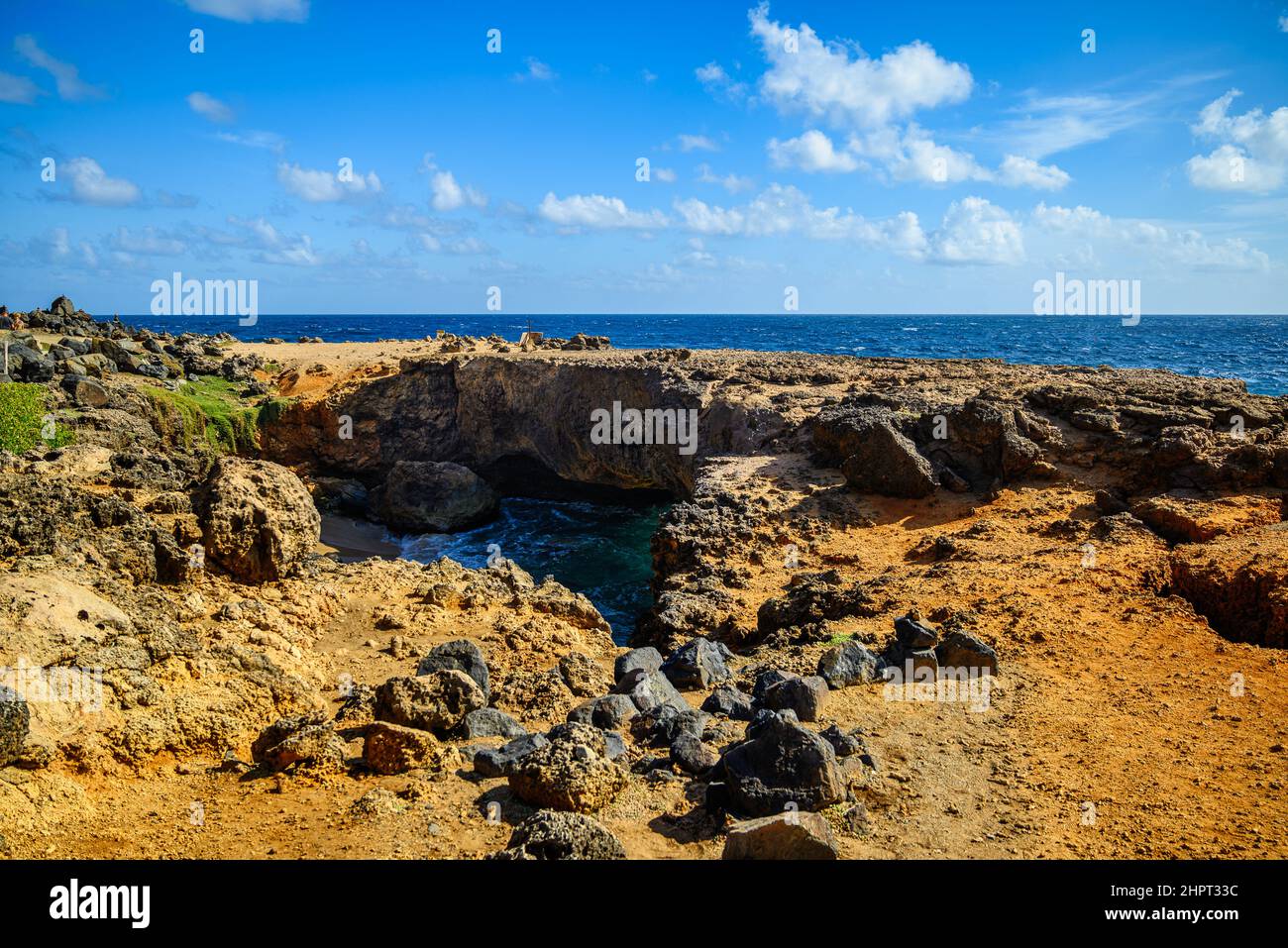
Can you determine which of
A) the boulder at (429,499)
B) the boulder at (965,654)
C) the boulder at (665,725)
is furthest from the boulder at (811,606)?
the boulder at (429,499)

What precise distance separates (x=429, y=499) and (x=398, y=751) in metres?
21.0

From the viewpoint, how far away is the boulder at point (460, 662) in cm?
877

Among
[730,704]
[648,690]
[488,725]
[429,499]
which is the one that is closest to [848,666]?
[730,704]

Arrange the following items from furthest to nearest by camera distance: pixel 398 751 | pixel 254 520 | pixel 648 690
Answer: pixel 254 520 < pixel 648 690 < pixel 398 751

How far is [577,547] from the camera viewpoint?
25.5 metres

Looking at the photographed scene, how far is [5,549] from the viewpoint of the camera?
26.4 feet

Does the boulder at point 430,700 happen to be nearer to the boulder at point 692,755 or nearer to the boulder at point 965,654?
the boulder at point 692,755

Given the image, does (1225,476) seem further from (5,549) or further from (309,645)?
(5,549)

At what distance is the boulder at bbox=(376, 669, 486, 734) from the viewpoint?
7.49 meters

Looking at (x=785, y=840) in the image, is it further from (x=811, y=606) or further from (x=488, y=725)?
(x=811, y=606)
